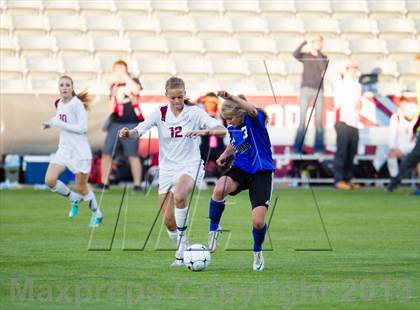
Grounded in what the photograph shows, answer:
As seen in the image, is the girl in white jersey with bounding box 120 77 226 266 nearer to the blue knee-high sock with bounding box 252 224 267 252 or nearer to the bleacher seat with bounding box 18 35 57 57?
the blue knee-high sock with bounding box 252 224 267 252

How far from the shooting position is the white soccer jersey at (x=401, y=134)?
23.6m

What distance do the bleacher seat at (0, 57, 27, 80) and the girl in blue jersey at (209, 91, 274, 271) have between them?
14.1 m

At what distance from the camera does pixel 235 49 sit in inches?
1056

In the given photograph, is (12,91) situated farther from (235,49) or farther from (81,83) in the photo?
(235,49)

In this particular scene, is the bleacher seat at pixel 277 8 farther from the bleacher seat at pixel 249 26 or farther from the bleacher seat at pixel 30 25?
the bleacher seat at pixel 30 25

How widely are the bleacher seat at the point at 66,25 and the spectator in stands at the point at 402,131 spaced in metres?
7.34

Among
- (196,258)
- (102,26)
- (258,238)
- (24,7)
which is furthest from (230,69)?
(196,258)

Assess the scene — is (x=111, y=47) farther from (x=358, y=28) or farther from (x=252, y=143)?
(x=252, y=143)

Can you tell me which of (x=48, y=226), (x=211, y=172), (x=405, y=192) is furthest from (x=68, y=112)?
(x=405, y=192)

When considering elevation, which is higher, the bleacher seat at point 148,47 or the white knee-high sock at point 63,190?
the bleacher seat at point 148,47

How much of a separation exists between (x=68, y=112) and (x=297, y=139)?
27.1 feet

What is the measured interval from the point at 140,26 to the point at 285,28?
11.6 feet

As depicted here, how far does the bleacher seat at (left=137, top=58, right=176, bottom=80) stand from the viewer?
25.7m

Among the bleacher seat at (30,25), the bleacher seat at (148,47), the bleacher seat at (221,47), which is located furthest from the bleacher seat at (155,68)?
the bleacher seat at (30,25)
